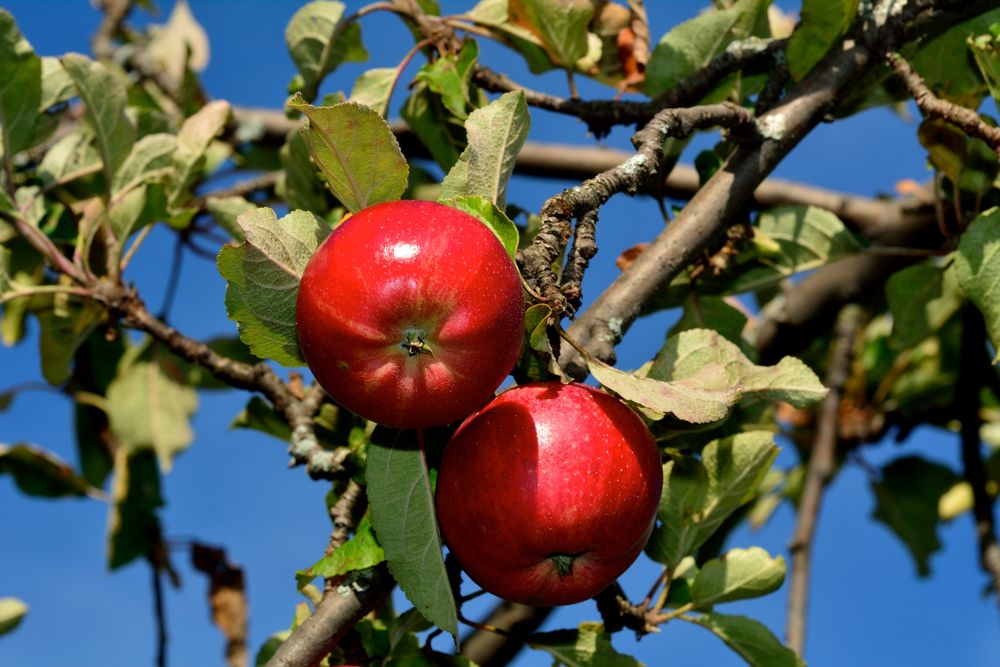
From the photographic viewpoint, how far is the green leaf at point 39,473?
9.43 ft

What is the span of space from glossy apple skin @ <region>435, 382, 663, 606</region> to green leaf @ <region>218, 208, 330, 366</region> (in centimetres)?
25

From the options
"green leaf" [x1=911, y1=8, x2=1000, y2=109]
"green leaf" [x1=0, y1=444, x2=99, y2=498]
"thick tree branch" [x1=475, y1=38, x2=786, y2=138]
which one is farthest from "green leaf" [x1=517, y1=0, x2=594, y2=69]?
"green leaf" [x1=0, y1=444, x2=99, y2=498]

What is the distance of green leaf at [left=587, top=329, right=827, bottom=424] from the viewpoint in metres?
1.17

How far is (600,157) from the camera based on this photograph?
9.41ft

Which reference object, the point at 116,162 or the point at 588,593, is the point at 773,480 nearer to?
the point at 588,593

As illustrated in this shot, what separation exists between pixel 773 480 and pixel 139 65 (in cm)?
224

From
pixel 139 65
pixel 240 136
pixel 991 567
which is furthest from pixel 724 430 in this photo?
pixel 139 65

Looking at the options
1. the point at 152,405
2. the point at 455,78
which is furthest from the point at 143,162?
the point at 152,405

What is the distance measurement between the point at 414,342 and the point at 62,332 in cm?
139

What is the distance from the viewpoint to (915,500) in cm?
355

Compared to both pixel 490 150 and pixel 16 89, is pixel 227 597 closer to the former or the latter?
pixel 16 89

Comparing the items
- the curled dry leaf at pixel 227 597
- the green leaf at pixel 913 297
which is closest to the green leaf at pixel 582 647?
the green leaf at pixel 913 297

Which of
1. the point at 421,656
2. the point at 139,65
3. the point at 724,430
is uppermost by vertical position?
the point at 139,65

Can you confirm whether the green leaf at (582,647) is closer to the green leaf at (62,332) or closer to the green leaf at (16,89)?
the green leaf at (62,332)
